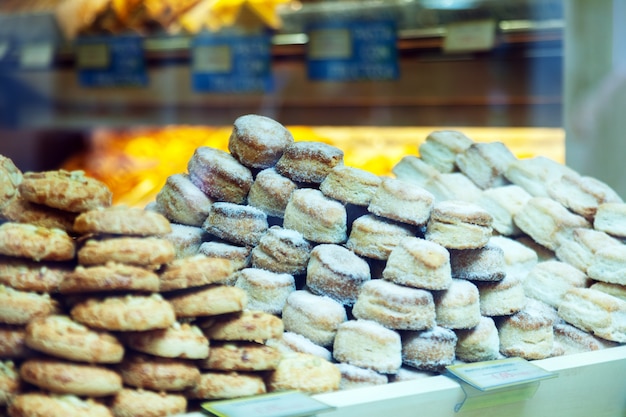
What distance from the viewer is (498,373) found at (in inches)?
52.7

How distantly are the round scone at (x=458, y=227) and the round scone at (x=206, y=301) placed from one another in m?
0.43

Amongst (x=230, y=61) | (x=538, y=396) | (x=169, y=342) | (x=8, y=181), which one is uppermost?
(x=230, y=61)

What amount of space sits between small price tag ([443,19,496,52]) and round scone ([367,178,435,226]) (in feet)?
4.48

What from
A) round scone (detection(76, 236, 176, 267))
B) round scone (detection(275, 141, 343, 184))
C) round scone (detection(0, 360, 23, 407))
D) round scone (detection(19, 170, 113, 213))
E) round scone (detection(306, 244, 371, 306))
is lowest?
round scone (detection(0, 360, 23, 407))

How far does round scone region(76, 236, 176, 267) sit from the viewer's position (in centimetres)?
107

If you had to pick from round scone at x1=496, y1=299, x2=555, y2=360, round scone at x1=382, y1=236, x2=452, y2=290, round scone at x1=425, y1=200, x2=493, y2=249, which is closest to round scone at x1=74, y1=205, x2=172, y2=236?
round scone at x1=382, y1=236, x2=452, y2=290

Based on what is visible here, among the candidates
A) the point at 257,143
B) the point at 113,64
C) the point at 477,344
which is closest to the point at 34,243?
the point at 257,143

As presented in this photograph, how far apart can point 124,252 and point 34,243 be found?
0.40 ft

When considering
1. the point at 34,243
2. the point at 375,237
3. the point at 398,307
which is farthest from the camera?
the point at 375,237

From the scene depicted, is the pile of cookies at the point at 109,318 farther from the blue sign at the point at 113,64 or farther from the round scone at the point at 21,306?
the blue sign at the point at 113,64

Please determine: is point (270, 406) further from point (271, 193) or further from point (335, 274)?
point (271, 193)

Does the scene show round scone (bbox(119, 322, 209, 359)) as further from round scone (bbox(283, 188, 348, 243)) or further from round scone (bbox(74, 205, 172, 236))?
round scone (bbox(283, 188, 348, 243))

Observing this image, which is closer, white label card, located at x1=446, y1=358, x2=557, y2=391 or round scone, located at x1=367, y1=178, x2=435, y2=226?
white label card, located at x1=446, y1=358, x2=557, y2=391

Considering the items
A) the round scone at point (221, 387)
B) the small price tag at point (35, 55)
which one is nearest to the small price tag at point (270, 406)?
the round scone at point (221, 387)
